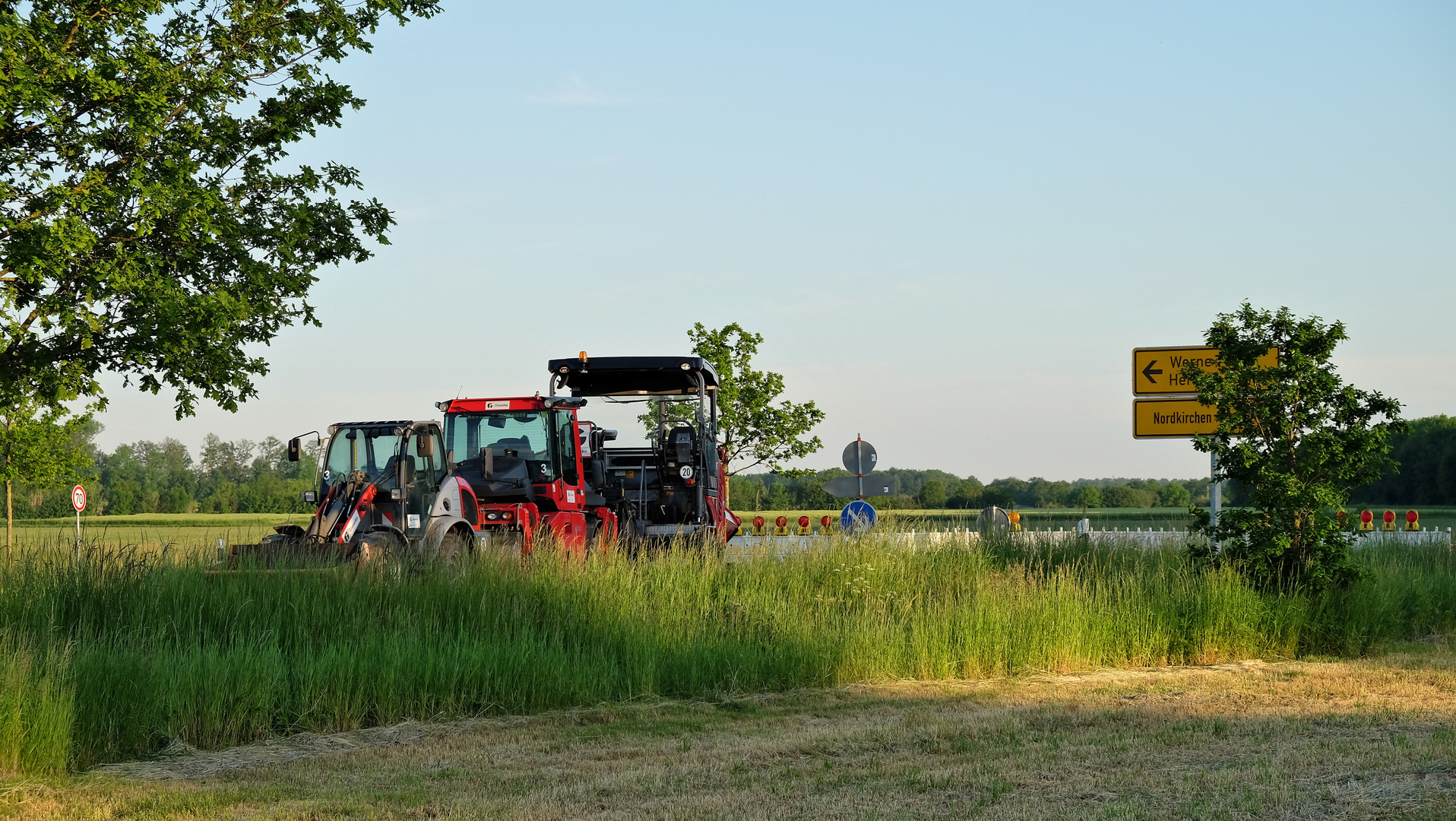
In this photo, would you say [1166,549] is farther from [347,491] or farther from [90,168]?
[90,168]

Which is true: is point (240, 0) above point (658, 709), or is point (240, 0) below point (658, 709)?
above

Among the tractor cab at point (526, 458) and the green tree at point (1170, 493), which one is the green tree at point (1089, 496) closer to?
the green tree at point (1170, 493)

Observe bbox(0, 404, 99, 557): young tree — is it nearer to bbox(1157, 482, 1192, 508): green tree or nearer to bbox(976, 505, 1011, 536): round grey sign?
bbox(976, 505, 1011, 536): round grey sign

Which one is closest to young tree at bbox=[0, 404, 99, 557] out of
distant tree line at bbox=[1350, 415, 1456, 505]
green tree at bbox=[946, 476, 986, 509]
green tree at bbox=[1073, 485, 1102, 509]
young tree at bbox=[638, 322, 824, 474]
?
young tree at bbox=[638, 322, 824, 474]

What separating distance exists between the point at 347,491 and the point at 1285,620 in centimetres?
1000

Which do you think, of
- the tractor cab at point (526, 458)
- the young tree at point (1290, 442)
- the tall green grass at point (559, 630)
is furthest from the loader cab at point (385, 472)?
the young tree at point (1290, 442)

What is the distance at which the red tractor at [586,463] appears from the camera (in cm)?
1678

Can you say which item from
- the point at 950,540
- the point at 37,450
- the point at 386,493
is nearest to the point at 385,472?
the point at 386,493

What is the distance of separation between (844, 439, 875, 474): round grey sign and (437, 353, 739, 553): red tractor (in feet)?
6.71

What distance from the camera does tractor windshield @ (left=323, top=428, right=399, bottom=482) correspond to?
14.5m

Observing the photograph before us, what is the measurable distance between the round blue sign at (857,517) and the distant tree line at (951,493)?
1.95ft

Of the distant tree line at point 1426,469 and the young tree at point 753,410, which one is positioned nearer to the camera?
the young tree at point 753,410

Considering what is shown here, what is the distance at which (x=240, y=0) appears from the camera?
18.7m

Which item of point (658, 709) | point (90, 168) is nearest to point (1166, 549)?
point (658, 709)
